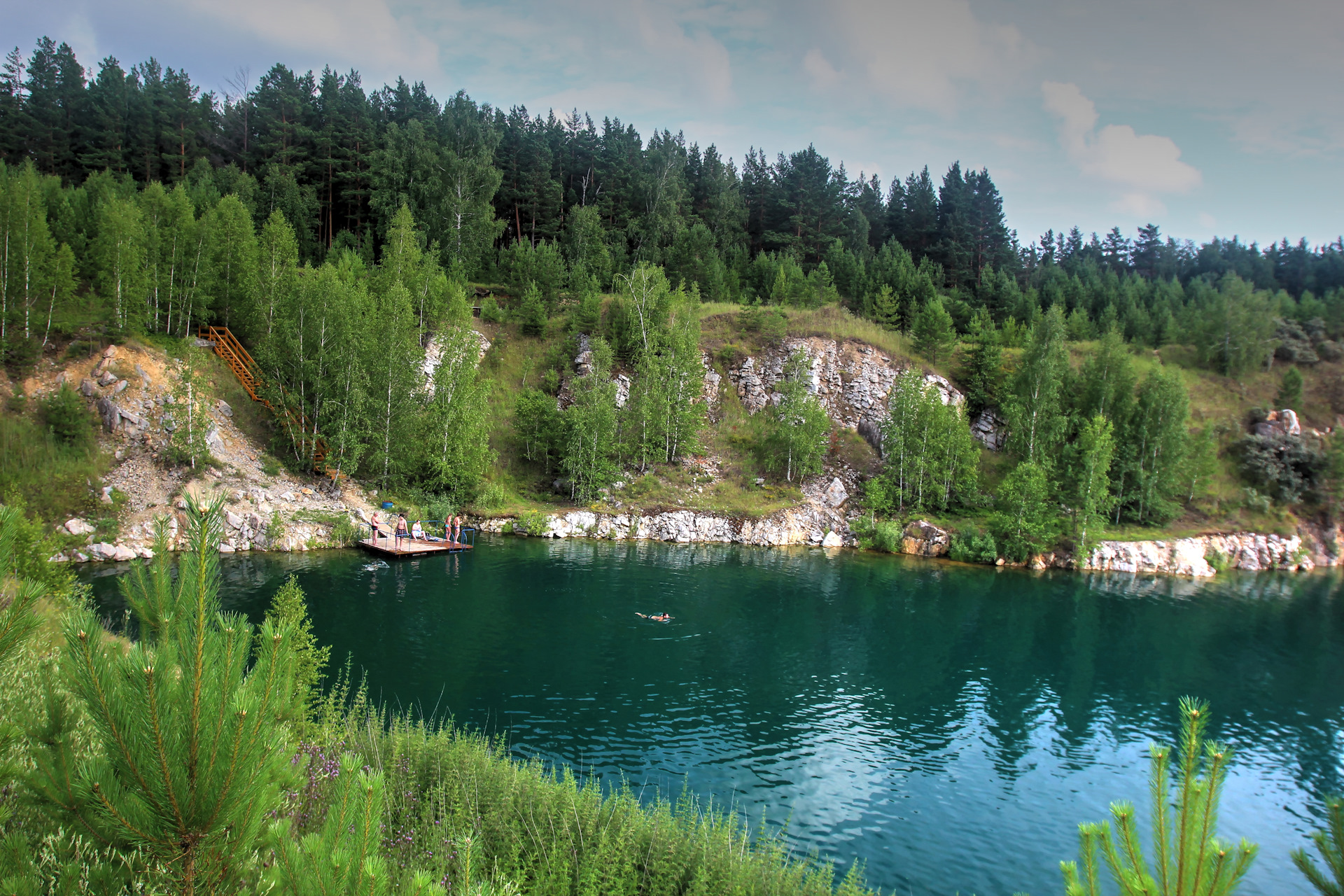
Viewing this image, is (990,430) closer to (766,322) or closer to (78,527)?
(766,322)

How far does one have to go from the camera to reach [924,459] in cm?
5016

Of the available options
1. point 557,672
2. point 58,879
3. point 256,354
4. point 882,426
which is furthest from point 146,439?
point 882,426

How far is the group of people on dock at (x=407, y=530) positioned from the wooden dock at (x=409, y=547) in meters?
0.44

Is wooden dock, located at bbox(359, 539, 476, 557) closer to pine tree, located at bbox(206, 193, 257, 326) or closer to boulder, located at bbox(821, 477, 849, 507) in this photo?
pine tree, located at bbox(206, 193, 257, 326)

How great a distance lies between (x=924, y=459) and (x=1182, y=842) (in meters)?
48.4

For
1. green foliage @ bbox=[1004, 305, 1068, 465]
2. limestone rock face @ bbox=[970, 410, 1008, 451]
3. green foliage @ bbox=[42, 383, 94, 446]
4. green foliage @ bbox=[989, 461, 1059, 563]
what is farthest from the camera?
limestone rock face @ bbox=[970, 410, 1008, 451]

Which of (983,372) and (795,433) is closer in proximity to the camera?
(795,433)

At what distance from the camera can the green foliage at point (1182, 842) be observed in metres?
4.17

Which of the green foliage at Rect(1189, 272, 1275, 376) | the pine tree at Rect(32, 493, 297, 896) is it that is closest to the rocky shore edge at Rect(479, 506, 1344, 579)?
the green foliage at Rect(1189, 272, 1275, 376)

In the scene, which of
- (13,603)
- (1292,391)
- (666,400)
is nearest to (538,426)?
(666,400)

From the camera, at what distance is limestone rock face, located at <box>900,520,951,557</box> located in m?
46.2

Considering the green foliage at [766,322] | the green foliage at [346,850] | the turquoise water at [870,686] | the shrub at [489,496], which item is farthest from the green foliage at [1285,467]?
the green foliage at [346,850]

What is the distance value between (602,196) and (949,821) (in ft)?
236

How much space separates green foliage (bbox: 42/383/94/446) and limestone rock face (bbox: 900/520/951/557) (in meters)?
47.3
